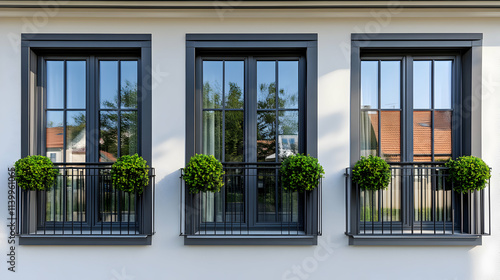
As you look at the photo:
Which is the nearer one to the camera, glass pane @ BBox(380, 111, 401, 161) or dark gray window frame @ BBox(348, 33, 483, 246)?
dark gray window frame @ BBox(348, 33, 483, 246)

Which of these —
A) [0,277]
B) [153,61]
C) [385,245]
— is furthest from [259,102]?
[0,277]

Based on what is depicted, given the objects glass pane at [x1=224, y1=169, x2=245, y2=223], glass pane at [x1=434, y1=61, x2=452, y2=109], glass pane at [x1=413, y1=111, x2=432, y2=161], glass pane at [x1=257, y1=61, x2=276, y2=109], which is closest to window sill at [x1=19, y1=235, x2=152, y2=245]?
glass pane at [x1=224, y1=169, x2=245, y2=223]

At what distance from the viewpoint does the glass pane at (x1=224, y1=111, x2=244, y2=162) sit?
4.26 meters

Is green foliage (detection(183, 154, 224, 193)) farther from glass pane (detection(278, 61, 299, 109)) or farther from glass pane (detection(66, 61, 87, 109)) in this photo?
glass pane (detection(66, 61, 87, 109))

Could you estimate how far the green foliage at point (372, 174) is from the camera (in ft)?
12.3

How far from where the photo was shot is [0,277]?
4.00 metres

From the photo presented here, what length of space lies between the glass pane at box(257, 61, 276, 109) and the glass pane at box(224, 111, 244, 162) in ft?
1.16

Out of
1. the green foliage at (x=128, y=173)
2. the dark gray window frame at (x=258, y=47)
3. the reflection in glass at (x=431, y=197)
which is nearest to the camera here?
the green foliage at (x=128, y=173)

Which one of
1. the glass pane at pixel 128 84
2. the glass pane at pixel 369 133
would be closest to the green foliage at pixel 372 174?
the glass pane at pixel 369 133

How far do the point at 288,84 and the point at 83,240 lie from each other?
11.4 ft

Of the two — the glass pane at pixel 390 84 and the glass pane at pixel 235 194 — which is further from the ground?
the glass pane at pixel 390 84

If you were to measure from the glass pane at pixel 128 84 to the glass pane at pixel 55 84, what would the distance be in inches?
34.3

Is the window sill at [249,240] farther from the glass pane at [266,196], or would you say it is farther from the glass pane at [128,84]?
the glass pane at [128,84]

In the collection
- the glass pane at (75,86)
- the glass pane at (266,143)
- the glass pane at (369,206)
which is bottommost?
the glass pane at (369,206)
